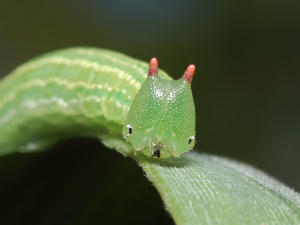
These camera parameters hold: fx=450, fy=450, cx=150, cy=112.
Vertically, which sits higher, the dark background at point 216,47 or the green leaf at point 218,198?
the dark background at point 216,47

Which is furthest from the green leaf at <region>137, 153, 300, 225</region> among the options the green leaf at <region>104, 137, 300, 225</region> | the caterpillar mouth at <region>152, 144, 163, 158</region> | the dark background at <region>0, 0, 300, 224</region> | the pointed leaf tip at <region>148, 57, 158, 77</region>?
the dark background at <region>0, 0, 300, 224</region>

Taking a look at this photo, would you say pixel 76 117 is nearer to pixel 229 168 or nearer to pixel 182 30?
pixel 229 168

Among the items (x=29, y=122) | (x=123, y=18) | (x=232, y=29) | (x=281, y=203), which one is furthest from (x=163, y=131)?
(x=123, y=18)

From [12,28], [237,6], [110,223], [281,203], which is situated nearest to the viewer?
[281,203]

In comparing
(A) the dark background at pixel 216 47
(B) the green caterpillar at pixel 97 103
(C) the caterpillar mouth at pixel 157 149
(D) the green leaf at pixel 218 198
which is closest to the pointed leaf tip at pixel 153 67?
(B) the green caterpillar at pixel 97 103

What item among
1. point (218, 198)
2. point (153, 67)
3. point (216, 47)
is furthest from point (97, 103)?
point (216, 47)

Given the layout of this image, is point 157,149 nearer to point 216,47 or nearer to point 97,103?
point 97,103

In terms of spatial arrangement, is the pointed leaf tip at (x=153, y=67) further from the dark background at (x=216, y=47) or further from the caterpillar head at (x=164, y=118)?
the dark background at (x=216, y=47)
